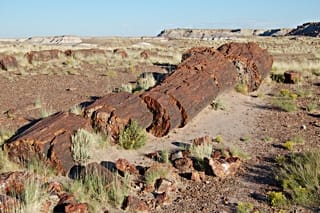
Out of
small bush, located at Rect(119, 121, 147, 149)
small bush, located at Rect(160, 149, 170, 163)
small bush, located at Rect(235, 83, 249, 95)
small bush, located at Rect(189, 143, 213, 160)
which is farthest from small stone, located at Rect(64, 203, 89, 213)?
small bush, located at Rect(235, 83, 249, 95)

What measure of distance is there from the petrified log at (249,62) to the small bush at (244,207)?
10.4 m

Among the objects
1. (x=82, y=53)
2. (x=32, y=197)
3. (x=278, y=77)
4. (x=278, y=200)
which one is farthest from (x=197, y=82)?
(x=82, y=53)

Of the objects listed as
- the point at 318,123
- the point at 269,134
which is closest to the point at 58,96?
the point at 269,134

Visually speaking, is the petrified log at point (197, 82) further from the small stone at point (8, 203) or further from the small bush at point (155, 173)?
the small stone at point (8, 203)

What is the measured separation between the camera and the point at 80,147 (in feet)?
28.6

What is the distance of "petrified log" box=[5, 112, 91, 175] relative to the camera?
8289 mm

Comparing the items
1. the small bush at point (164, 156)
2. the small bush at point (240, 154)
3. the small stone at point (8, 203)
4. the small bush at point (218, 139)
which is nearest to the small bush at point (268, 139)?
the small bush at point (218, 139)

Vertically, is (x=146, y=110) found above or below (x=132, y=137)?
above

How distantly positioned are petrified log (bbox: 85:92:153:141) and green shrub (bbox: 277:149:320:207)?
353 cm

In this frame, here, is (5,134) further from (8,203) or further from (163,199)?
(163,199)

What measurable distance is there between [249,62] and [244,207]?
38.0 ft

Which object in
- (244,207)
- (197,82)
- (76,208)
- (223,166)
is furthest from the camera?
(197,82)

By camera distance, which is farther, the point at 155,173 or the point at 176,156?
the point at 176,156

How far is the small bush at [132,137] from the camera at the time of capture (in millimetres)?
9961
